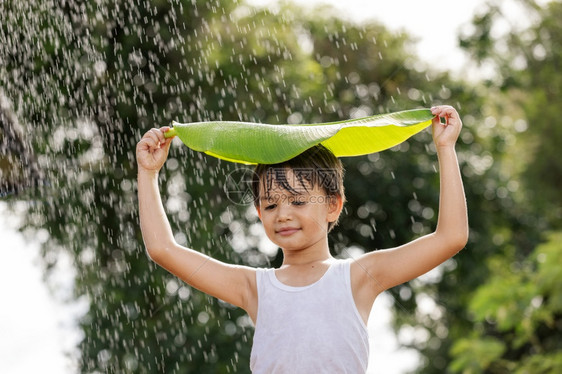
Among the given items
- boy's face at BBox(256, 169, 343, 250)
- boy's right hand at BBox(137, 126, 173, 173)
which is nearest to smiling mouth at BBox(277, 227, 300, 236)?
boy's face at BBox(256, 169, 343, 250)

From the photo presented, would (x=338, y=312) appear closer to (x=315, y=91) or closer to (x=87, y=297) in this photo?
(x=87, y=297)

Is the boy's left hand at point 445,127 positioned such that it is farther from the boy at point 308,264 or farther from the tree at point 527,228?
the tree at point 527,228

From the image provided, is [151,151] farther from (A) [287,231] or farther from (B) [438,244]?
(B) [438,244]

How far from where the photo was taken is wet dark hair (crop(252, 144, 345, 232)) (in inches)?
102

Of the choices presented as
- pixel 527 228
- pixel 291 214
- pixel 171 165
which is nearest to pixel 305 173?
pixel 291 214

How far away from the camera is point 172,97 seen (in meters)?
12.1

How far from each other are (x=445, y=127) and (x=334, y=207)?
0.46 meters

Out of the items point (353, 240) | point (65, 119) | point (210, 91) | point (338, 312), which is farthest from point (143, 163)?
point (353, 240)

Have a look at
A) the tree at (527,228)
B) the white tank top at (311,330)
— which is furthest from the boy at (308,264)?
the tree at (527,228)

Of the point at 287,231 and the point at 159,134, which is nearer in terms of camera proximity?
the point at 287,231

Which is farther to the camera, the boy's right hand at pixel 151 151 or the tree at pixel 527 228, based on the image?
the tree at pixel 527 228

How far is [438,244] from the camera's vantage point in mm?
2467

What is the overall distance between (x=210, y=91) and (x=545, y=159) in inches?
442

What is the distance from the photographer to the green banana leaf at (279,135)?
7.83ft
